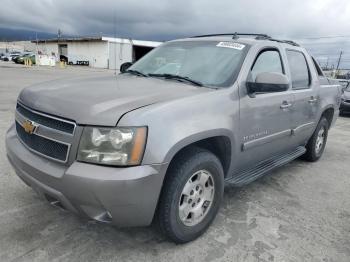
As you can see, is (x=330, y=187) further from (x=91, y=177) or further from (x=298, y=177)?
(x=91, y=177)

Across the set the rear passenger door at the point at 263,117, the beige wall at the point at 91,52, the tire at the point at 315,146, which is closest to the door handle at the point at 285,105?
the rear passenger door at the point at 263,117

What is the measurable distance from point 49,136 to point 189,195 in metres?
1.19

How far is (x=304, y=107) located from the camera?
425 centimetres

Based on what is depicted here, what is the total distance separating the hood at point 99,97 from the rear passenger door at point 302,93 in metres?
1.72

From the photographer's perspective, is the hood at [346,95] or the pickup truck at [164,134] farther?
the hood at [346,95]

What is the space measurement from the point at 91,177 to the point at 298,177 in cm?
335

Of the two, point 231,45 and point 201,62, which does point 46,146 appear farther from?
point 231,45

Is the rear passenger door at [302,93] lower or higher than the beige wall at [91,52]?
lower

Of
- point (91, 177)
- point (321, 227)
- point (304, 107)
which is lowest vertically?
point (321, 227)

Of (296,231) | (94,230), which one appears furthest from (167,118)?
(296,231)

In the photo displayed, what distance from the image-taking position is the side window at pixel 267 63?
341 centimetres

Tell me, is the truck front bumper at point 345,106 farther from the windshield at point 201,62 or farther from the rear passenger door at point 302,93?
the windshield at point 201,62

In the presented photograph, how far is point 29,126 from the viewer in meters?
2.61

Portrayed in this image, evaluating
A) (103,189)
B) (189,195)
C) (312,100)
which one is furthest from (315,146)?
(103,189)
